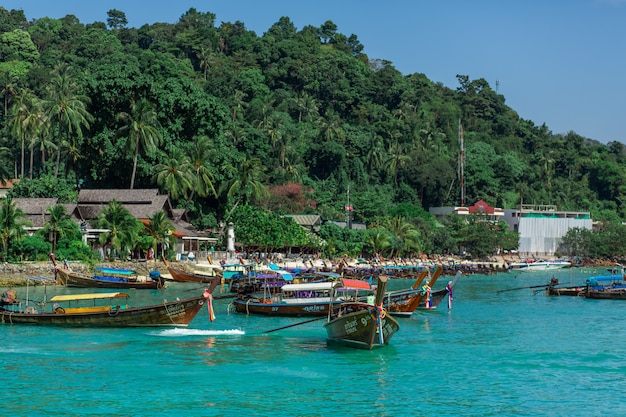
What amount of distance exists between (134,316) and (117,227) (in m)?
31.1

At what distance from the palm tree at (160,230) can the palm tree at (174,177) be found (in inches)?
241

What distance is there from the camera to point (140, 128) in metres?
79.6

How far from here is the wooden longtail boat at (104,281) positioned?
5741cm

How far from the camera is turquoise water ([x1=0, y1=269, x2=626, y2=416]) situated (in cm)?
2536

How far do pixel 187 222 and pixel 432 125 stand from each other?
259 feet

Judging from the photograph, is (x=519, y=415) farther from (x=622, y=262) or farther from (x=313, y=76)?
(x=313, y=76)

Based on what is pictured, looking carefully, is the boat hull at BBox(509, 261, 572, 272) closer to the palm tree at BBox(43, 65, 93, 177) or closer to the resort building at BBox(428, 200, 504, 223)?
the resort building at BBox(428, 200, 504, 223)

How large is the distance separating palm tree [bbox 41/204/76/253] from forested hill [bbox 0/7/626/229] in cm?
1430

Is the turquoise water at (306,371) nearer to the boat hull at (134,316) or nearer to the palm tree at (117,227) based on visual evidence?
the boat hull at (134,316)

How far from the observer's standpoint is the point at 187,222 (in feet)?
274

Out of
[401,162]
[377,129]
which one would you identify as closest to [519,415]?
[401,162]

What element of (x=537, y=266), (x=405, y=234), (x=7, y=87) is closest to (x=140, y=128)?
(x=405, y=234)

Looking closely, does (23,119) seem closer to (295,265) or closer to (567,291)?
(295,265)

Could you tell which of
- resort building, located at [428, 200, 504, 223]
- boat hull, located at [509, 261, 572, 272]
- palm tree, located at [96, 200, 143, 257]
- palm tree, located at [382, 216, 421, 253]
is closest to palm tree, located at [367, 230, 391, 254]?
palm tree, located at [382, 216, 421, 253]
